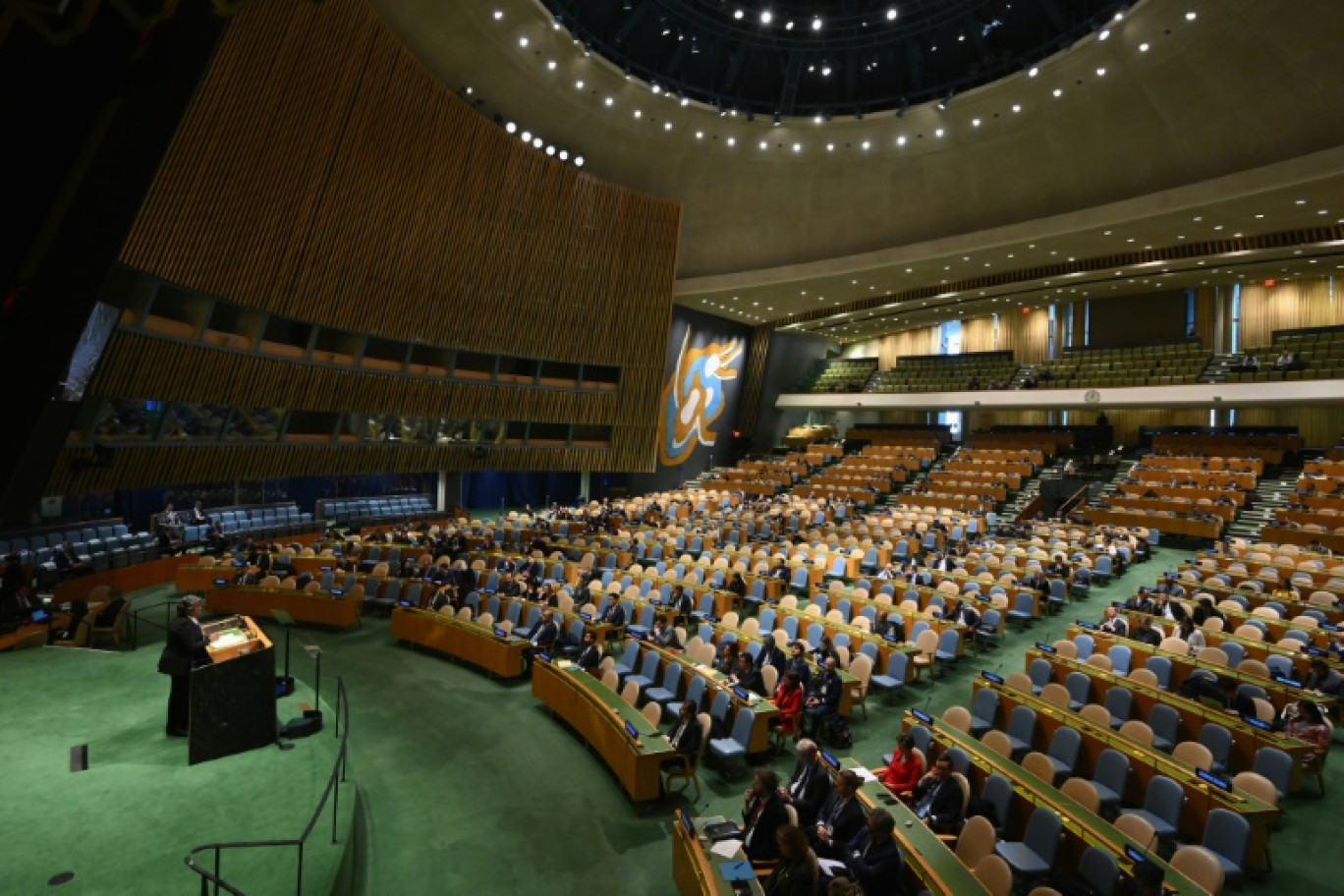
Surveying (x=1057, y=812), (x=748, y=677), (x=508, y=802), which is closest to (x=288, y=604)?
(x=508, y=802)

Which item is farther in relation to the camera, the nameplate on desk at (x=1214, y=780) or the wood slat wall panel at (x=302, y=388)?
the wood slat wall panel at (x=302, y=388)

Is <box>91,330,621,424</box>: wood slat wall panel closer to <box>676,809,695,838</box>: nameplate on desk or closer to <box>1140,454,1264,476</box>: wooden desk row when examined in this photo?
<box>676,809,695,838</box>: nameplate on desk

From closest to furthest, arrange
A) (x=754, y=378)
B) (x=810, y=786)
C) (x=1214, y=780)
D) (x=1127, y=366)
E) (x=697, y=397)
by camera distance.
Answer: (x=1214, y=780) < (x=810, y=786) < (x=1127, y=366) < (x=697, y=397) < (x=754, y=378)

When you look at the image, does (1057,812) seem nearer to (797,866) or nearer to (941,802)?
(941,802)

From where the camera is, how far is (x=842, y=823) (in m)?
4.81

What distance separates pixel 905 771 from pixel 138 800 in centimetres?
598

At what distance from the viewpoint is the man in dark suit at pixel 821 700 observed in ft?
23.5

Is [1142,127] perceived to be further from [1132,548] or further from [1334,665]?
[1334,665]

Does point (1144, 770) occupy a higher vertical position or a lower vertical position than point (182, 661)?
higher

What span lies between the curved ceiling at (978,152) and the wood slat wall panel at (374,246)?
1.62 metres

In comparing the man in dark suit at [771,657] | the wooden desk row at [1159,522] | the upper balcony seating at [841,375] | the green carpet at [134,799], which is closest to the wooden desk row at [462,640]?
the green carpet at [134,799]

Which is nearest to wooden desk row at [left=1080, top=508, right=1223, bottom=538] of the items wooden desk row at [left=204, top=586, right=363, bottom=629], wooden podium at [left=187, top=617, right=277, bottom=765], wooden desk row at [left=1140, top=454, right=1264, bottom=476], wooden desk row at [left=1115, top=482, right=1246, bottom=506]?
wooden desk row at [left=1115, top=482, right=1246, bottom=506]

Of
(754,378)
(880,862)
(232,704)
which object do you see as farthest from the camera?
(754,378)

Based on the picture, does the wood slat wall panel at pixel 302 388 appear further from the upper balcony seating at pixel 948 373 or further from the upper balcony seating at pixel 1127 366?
the upper balcony seating at pixel 1127 366
